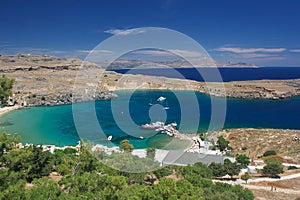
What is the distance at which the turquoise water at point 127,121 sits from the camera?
33.7m

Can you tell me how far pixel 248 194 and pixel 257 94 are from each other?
6902 centimetres

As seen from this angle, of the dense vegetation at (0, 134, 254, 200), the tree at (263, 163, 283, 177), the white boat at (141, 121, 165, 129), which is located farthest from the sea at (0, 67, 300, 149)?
the dense vegetation at (0, 134, 254, 200)

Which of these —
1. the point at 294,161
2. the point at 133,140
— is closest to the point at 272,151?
the point at 294,161

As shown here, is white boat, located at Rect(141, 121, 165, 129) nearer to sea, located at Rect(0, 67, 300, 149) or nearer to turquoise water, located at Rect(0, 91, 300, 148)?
sea, located at Rect(0, 67, 300, 149)

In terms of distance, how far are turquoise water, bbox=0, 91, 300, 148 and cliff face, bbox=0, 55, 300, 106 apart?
644 centimetres

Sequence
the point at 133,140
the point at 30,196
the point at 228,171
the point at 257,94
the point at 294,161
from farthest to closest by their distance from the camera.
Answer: the point at 257,94
the point at 133,140
the point at 294,161
the point at 228,171
the point at 30,196

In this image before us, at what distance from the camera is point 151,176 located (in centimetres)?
1513

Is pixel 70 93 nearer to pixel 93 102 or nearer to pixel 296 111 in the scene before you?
pixel 93 102

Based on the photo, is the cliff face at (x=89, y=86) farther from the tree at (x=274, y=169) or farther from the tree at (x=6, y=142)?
the tree at (x=6, y=142)

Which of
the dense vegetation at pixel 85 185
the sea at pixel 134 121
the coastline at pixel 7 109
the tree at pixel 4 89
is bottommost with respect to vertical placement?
the sea at pixel 134 121

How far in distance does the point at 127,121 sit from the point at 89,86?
26182 mm

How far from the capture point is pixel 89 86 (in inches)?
2655

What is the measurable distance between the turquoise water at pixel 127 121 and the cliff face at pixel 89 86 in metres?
6.44

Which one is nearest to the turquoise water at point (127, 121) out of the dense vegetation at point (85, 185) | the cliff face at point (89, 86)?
the cliff face at point (89, 86)
